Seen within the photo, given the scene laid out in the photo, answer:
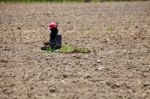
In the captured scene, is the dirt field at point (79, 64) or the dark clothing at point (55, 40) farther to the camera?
the dark clothing at point (55, 40)

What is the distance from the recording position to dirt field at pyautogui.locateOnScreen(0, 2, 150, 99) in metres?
7.88

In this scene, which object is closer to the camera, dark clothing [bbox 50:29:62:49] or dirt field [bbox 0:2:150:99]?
dirt field [bbox 0:2:150:99]

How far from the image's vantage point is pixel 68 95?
764 cm

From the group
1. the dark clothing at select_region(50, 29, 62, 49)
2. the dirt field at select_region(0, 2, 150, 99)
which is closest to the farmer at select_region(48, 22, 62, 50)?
the dark clothing at select_region(50, 29, 62, 49)

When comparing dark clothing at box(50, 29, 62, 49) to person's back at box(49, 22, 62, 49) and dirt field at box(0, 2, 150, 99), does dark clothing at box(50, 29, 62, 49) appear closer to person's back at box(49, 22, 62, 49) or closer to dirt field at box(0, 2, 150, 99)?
person's back at box(49, 22, 62, 49)

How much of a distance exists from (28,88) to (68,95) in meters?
0.89

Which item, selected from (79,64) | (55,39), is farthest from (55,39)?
(79,64)

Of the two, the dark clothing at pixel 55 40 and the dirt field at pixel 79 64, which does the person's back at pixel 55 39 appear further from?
the dirt field at pixel 79 64

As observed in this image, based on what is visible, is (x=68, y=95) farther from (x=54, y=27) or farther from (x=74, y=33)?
(x=74, y=33)

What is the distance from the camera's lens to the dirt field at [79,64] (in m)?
7.88

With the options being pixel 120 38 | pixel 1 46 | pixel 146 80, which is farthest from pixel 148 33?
pixel 146 80

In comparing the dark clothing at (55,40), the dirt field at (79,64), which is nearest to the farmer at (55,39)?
the dark clothing at (55,40)

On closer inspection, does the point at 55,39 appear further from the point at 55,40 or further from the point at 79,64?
the point at 79,64

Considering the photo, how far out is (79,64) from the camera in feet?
32.2
